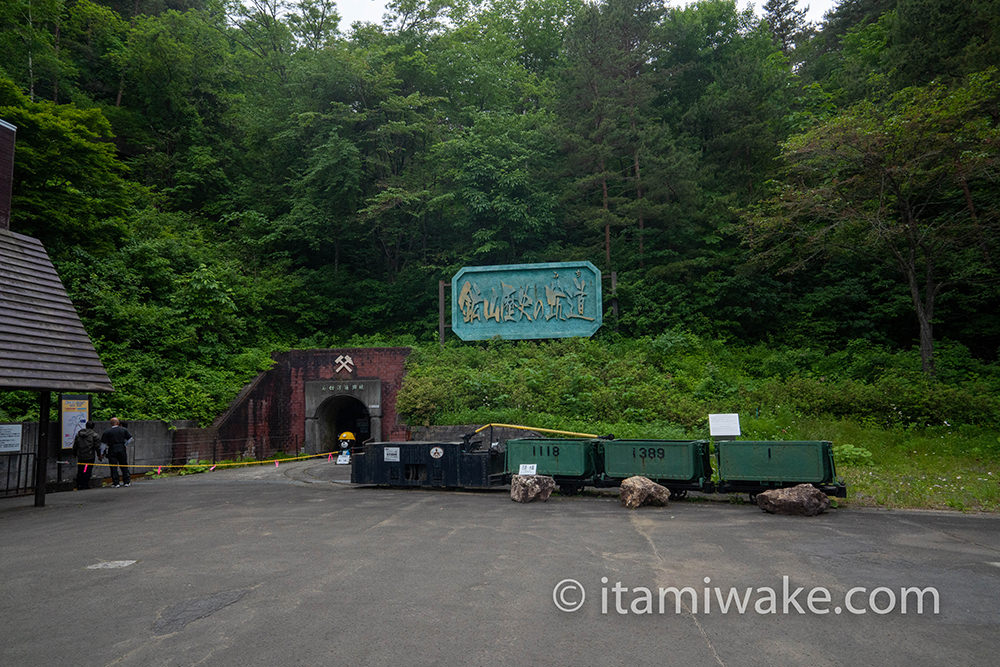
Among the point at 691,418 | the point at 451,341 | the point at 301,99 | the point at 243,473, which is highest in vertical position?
the point at 301,99

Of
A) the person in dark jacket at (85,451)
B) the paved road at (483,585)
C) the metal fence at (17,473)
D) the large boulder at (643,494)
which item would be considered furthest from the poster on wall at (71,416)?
the large boulder at (643,494)

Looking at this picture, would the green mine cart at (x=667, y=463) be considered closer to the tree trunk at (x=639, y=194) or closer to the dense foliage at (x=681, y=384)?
the dense foliage at (x=681, y=384)

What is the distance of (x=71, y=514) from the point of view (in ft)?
35.8

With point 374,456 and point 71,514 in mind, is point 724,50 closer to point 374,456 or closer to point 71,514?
point 374,456

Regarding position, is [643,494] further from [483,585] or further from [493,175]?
[493,175]

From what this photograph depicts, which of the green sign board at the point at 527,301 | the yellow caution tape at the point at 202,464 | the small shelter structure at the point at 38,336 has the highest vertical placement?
the green sign board at the point at 527,301

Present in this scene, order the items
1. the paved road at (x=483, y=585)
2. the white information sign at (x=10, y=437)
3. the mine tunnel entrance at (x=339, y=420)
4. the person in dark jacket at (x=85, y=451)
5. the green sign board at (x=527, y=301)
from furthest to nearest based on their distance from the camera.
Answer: the mine tunnel entrance at (x=339, y=420) < the green sign board at (x=527, y=301) < the person in dark jacket at (x=85, y=451) < the white information sign at (x=10, y=437) < the paved road at (x=483, y=585)

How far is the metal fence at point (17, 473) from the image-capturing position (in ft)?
44.3

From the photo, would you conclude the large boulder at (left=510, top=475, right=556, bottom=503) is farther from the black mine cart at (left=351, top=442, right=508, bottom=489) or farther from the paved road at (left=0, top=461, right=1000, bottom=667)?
the black mine cart at (left=351, top=442, right=508, bottom=489)

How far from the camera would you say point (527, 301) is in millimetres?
23297

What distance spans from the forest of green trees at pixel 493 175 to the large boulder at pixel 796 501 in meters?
10.9

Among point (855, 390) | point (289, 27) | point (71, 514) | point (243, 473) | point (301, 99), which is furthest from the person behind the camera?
point (289, 27)

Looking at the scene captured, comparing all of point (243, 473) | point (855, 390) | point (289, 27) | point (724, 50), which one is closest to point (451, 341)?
point (243, 473)

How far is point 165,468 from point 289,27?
109 feet
